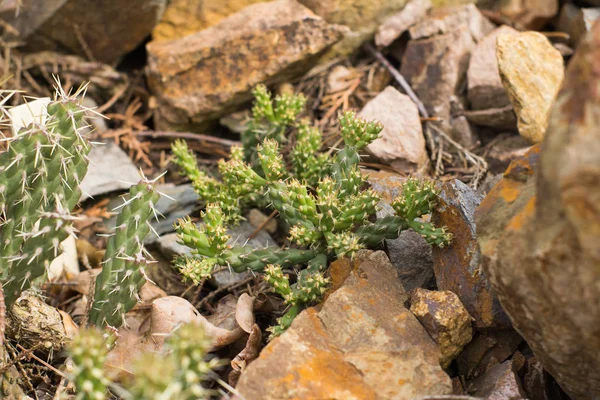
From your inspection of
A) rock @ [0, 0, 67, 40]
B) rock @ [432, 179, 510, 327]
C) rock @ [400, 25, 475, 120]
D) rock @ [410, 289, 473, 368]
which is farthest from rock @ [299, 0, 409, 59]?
rock @ [410, 289, 473, 368]

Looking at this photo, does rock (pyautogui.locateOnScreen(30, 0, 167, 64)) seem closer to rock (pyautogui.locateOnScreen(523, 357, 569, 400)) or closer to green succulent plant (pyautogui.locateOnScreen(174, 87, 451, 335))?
green succulent plant (pyautogui.locateOnScreen(174, 87, 451, 335))

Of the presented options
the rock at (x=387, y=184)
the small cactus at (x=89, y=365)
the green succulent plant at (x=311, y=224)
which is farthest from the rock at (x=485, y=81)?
the small cactus at (x=89, y=365)

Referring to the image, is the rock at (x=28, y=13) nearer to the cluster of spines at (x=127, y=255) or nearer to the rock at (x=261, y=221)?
the rock at (x=261, y=221)

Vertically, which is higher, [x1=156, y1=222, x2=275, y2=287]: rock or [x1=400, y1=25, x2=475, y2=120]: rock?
[x1=400, y1=25, x2=475, y2=120]: rock

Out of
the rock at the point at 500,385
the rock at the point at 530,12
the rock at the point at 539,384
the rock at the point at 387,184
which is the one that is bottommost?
the rock at the point at 539,384

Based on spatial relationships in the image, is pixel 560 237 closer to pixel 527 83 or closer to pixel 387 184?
pixel 387 184

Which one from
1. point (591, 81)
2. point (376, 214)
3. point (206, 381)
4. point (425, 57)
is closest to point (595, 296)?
point (591, 81)

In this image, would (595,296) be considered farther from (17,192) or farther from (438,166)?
(17,192)
